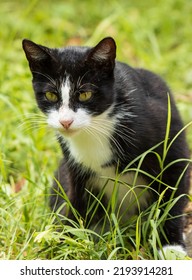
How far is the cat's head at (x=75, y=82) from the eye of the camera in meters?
3.25

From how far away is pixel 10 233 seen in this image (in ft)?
11.5

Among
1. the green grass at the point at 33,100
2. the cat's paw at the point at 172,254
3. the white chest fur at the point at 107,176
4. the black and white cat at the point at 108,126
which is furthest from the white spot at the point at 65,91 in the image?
the cat's paw at the point at 172,254

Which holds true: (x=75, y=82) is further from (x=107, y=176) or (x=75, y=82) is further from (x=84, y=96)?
(x=107, y=176)

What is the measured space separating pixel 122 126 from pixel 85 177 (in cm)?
39

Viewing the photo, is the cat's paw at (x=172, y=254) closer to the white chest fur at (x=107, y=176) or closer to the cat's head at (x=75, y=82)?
the white chest fur at (x=107, y=176)

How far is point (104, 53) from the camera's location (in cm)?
327

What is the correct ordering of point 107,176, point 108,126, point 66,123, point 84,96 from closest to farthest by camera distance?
point 66,123 < point 84,96 < point 108,126 < point 107,176

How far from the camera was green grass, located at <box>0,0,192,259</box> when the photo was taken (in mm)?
3336

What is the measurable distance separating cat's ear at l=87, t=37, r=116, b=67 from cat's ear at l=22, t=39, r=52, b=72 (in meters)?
0.22

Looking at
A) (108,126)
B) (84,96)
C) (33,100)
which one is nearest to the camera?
(84,96)

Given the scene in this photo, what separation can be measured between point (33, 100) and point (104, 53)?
6.07 ft

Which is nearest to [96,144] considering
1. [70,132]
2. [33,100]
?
[70,132]

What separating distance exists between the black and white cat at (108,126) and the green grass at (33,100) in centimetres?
18

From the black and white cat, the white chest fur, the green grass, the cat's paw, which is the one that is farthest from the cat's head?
the cat's paw
